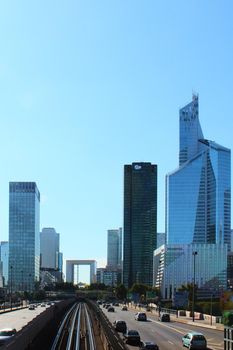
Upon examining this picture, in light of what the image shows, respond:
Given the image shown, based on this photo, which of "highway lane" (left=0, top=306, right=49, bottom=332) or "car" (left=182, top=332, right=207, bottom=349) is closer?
"car" (left=182, top=332, right=207, bottom=349)

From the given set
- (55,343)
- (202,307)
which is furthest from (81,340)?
(202,307)

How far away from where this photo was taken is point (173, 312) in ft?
446

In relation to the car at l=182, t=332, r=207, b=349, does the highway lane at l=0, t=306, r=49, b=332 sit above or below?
below

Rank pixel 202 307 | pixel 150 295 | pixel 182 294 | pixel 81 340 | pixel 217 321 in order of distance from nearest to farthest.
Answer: pixel 81 340
pixel 217 321
pixel 182 294
pixel 202 307
pixel 150 295

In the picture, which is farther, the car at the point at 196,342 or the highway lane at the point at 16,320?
the highway lane at the point at 16,320

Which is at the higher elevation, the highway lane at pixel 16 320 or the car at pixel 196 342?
the car at pixel 196 342

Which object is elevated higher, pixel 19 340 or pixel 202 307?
pixel 19 340

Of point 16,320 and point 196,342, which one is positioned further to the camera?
point 16,320

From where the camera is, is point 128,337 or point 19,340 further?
point 128,337

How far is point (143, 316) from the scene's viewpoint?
106 metres

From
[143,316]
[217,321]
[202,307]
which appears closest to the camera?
[217,321]

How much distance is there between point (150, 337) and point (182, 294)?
6630 cm

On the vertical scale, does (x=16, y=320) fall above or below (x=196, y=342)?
below

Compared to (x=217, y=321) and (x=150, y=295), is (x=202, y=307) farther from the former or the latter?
(x=217, y=321)
